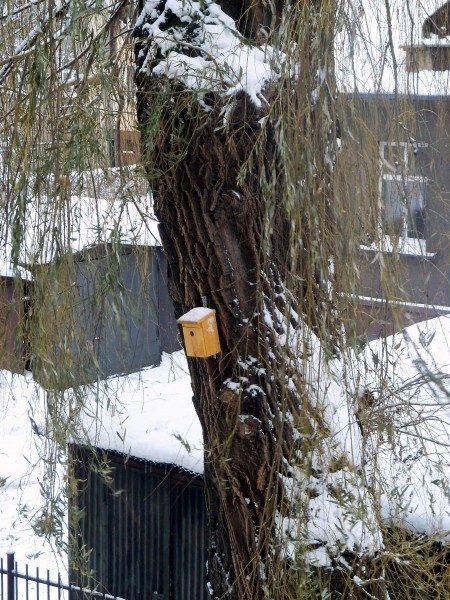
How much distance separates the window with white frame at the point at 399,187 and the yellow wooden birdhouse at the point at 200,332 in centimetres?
70

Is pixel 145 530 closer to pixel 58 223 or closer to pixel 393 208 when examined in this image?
pixel 58 223

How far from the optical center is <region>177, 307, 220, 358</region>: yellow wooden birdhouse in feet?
9.23

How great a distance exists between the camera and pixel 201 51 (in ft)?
8.95

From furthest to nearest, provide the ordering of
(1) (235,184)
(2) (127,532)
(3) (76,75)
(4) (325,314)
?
(2) (127,532) → (3) (76,75) → (1) (235,184) → (4) (325,314)

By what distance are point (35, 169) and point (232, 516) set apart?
139 centimetres

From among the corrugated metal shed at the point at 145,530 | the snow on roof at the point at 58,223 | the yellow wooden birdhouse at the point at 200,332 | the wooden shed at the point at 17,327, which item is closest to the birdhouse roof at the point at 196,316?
the yellow wooden birdhouse at the point at 200,332

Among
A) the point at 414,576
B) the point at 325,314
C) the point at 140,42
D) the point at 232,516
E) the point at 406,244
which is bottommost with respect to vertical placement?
the point at 414,576

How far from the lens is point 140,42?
2.87 m

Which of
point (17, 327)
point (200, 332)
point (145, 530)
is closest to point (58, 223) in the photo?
point (17, 327)

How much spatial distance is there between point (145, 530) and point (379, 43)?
334cm

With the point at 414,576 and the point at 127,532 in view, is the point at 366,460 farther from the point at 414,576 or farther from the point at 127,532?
the point at 127,532

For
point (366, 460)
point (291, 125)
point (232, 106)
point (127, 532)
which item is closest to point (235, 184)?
point (232, 106)

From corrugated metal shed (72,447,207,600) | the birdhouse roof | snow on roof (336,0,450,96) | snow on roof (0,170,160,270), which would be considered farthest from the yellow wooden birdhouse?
corrugated metal shed (72,447,207,600)

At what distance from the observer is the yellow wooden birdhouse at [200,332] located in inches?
111
